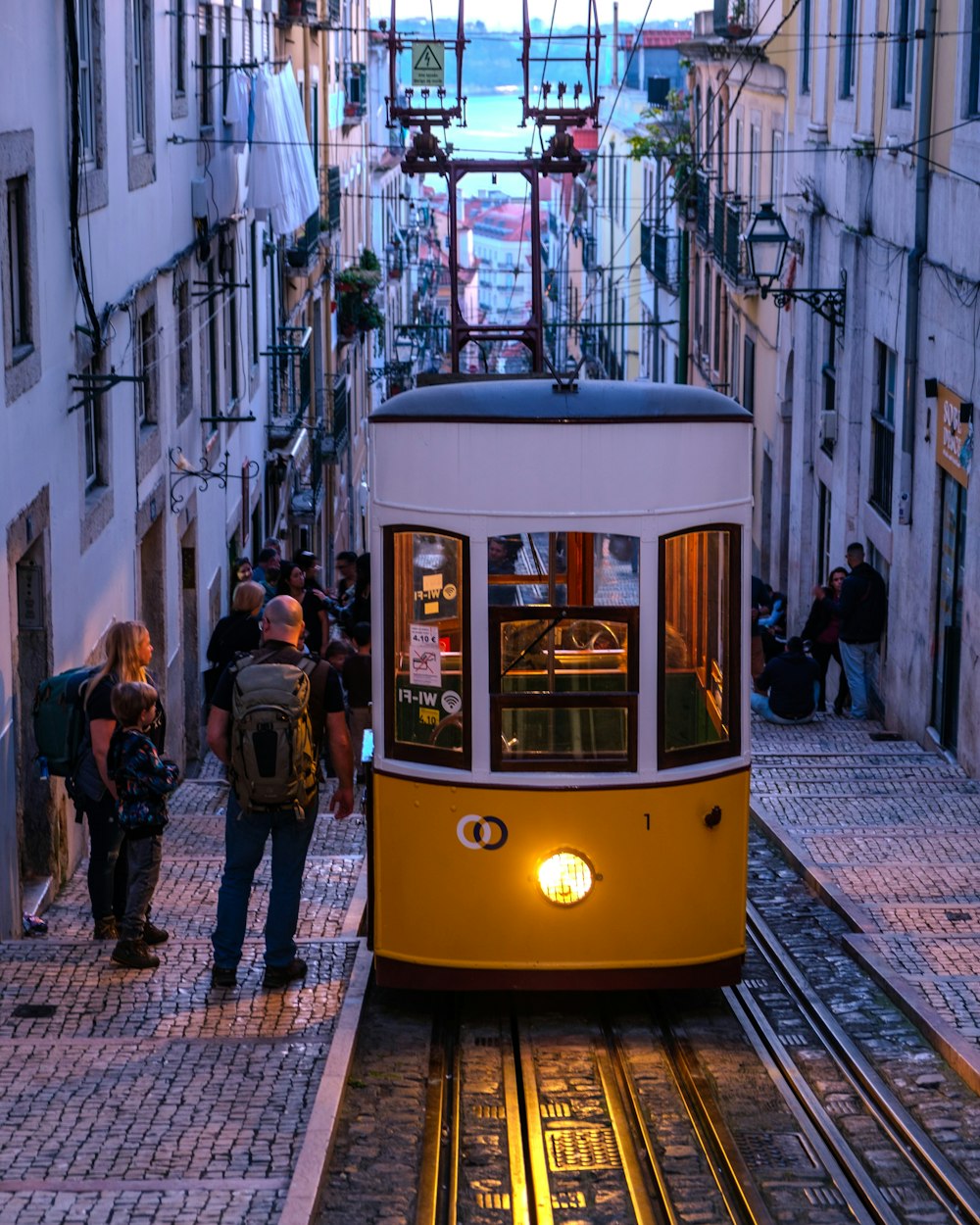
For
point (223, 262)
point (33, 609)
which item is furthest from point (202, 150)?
point (33, 609)

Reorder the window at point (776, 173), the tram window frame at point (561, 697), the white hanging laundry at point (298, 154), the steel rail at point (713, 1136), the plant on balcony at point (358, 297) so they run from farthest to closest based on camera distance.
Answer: the plant on balcony at point (358, 297)
the window at point (776, 173)
the white hanging laundry at point (298, 154)
the tram window frame at point (561, 697)
the steel rail at point (713, 1136)

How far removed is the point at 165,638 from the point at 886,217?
25.6 feet

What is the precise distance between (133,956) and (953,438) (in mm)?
8885

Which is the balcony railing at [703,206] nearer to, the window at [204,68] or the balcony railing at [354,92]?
the balcony railing at [354,92]

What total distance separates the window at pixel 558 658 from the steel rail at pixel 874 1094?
1360 mm

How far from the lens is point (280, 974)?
26.1 ft

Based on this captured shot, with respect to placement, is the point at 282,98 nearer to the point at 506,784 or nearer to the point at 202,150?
the point at 202,150

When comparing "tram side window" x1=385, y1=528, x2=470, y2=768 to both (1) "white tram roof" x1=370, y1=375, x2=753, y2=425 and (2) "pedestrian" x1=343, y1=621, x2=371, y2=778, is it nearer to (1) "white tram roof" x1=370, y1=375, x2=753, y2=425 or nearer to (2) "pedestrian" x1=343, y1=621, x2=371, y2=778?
(1) "white tram roof" x1=370, y1=375, x2=753, y2=425

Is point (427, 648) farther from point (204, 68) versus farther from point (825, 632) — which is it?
point (204, 68)

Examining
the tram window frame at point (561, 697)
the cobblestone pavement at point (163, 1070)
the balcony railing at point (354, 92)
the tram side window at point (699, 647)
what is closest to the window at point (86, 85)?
the cobblestone pavement at point (163, 1070)

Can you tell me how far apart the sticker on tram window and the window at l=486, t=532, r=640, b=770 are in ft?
0.81

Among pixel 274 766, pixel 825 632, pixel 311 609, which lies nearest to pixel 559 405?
pixel 274 766

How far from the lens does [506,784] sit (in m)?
7.57

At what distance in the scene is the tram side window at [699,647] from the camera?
7.59m
